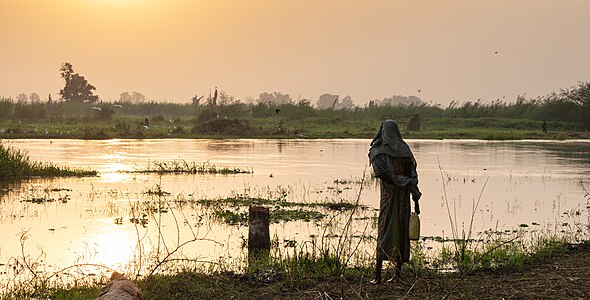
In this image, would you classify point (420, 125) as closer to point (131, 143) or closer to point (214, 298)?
point (131, 143)

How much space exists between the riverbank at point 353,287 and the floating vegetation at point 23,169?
1314 cm

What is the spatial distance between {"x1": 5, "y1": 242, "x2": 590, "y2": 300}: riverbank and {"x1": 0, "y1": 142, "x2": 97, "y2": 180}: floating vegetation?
13139 millimetres

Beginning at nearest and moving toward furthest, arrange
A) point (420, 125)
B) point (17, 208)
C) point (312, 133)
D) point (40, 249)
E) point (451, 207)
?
point (40, 249) < point (17, 208) < point (451, 207) < point (312, 133) < point (420, 125)

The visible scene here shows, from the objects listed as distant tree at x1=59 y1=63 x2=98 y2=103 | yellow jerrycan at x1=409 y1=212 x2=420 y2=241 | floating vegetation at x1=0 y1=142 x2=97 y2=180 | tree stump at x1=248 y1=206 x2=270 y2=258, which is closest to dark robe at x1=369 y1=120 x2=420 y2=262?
yellow jerrycan at x1=409 y1=212 x2=420 y2=241

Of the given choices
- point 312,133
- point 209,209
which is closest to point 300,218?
point 209,209

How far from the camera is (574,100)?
186 ft

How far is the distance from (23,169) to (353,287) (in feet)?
49.7

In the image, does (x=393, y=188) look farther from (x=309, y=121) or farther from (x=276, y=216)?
(x=309, y=121)

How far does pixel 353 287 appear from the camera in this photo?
28.2 ft

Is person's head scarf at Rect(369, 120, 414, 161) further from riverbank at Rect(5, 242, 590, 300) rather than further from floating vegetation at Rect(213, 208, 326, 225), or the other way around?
floating vegetation at Rect(213, 208, 326, 225)

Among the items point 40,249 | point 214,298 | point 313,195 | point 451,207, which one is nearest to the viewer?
point 214,298

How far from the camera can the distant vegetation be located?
155ft

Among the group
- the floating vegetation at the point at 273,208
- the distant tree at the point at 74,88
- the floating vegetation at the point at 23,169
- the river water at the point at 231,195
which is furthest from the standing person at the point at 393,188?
the distant tree at the point at 74,88

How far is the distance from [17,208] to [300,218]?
586 centimetres
